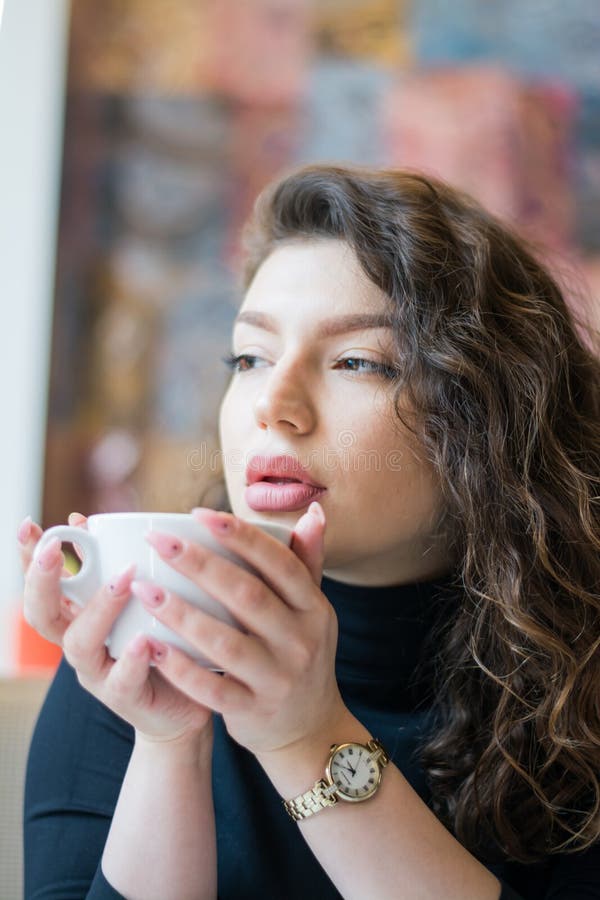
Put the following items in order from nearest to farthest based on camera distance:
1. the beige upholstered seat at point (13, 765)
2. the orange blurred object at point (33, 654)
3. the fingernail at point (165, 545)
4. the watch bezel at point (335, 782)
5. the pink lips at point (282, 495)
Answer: the fingernail at point (165, 545) → the watch bezel at point (335, 782) → the pink lips at point (282, 495) → the beige upholstered seat at point (13, 765) → the orange blurred object at point (33, 654)

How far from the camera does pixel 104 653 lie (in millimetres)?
619

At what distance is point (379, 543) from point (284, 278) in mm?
305

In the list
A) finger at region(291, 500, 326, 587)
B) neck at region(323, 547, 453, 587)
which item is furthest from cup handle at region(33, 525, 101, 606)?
neck at region(323, 547, 453, 587)

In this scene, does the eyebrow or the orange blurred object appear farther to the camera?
the orange blurred object

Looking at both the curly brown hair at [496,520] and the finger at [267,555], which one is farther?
the curly brown hair at [496,520]

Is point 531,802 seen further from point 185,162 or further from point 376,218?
point 185,162

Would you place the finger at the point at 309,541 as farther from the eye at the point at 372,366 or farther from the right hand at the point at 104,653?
the eye at the point at 372,366

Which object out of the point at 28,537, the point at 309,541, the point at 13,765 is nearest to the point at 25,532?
the point at 28,537

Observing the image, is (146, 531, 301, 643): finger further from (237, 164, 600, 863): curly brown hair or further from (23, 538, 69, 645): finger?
(237, 164, 600, 863): curly brown hair

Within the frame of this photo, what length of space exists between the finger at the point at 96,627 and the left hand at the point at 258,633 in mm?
30

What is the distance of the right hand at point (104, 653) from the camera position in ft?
1.92

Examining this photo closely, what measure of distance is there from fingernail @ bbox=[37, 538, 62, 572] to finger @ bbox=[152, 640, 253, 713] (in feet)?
0.29

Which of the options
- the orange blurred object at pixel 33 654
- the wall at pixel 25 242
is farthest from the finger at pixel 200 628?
the wall at pixel 25 242

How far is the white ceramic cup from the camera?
1.84 ft
